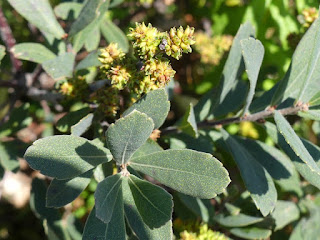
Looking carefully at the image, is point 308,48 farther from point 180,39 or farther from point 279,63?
point 279,63

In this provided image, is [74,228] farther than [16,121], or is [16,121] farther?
[16,121]

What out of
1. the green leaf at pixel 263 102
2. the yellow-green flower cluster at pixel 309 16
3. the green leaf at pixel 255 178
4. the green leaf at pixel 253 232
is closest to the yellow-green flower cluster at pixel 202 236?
the green leaf at pixel 253 232

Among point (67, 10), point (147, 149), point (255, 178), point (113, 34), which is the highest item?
point (67, 10)

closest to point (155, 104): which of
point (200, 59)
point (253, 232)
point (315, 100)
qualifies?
point (315, 100)

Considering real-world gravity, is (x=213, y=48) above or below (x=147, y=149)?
below

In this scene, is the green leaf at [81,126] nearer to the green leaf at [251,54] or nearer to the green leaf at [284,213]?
the green leaf at [251,54]

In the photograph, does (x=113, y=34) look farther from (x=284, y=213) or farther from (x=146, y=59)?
(x=284, y=213)

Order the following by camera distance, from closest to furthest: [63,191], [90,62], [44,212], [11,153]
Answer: [63,191]
[90,62]
[44,212]
[11,153]

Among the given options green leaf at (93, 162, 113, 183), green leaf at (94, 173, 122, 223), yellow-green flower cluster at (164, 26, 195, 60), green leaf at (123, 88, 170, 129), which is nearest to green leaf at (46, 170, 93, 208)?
green leaf at (93, 162, 113, 183)
